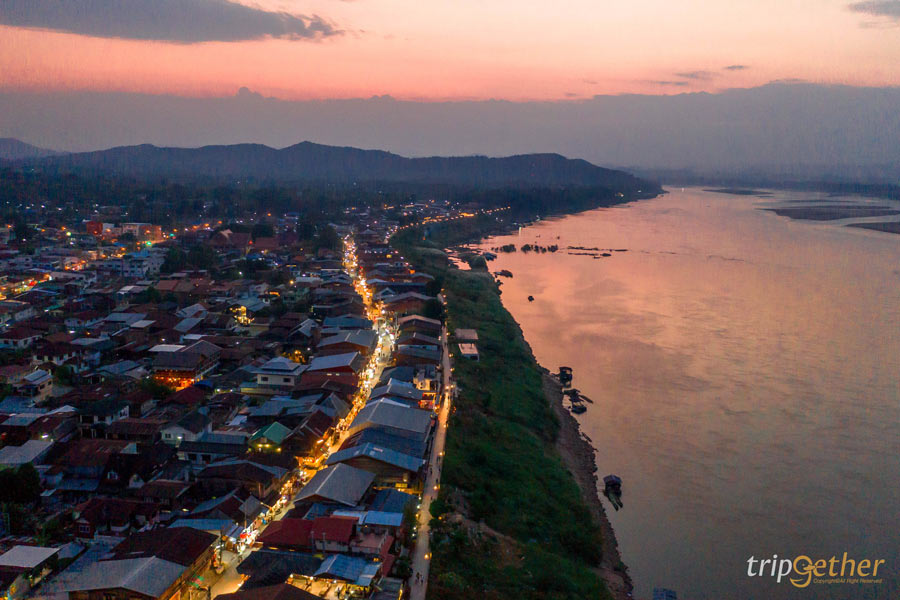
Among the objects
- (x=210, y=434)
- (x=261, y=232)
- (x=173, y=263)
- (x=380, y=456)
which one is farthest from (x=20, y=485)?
(x=261, y=232)

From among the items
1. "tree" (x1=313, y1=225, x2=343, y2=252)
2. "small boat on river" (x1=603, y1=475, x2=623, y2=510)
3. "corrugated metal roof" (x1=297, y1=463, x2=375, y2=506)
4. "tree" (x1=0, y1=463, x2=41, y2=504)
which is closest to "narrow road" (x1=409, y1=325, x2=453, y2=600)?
"corrugated metal roof" (x1=297, y1=463, x2=375, y2=506)

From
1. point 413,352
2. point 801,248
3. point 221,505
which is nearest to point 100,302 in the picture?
point 413,352

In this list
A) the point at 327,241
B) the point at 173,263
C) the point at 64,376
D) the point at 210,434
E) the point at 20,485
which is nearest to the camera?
the point at 20,485

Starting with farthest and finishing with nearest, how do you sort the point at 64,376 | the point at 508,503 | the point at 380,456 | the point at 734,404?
the point at 734,404, the point at 64,376, the point at 508,503, the point at 380,456

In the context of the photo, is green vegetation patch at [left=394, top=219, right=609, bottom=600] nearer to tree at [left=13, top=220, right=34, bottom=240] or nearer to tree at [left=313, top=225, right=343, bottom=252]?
tree at [left=313, top=225, right=343, bottom=252]

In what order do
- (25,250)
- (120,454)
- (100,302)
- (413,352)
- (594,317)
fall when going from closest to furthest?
1. (120,454)
2. (413,352)
3. (100,302)
4. (594,317)
5. (25,250)

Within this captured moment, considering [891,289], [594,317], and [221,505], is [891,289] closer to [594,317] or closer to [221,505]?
[594,317]

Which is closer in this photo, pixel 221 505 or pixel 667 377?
pixel 221 505

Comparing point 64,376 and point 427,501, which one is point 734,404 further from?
point 64,376
